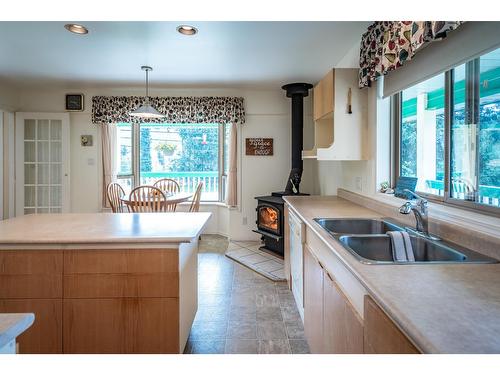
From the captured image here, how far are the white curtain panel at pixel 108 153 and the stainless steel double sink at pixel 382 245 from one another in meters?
3.91

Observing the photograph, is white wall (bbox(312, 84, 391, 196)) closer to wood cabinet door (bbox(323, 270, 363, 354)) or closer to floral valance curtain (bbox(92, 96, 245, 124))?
wood cabinet door (bbox(323, 270, 363, 354))

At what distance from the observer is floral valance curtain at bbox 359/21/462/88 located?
159 centimetres

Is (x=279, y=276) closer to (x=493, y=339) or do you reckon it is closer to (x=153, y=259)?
(x=153, y=259)

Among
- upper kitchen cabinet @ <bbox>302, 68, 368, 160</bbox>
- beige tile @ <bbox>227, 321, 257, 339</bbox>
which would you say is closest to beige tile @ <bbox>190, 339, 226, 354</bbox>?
beige tile @ <bbox>227, 321, 257, 339</bbox>

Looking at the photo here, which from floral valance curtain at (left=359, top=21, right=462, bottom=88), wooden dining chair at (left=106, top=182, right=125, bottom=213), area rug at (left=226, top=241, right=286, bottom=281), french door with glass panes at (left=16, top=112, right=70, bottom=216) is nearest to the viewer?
floral valance curtain at (left=359, top=21, right=462, bottom=88)

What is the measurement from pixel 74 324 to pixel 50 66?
338 centimetres

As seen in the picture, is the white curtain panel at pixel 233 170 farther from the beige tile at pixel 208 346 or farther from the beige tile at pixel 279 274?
the beige tile at pixel 208 346

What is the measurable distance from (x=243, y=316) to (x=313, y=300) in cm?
90

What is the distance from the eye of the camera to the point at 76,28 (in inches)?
112

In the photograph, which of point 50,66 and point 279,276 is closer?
point 279,276

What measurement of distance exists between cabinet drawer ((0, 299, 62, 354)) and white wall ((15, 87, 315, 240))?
137 inches

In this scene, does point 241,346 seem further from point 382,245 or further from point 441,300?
point 441,300

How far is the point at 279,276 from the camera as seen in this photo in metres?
3.44
